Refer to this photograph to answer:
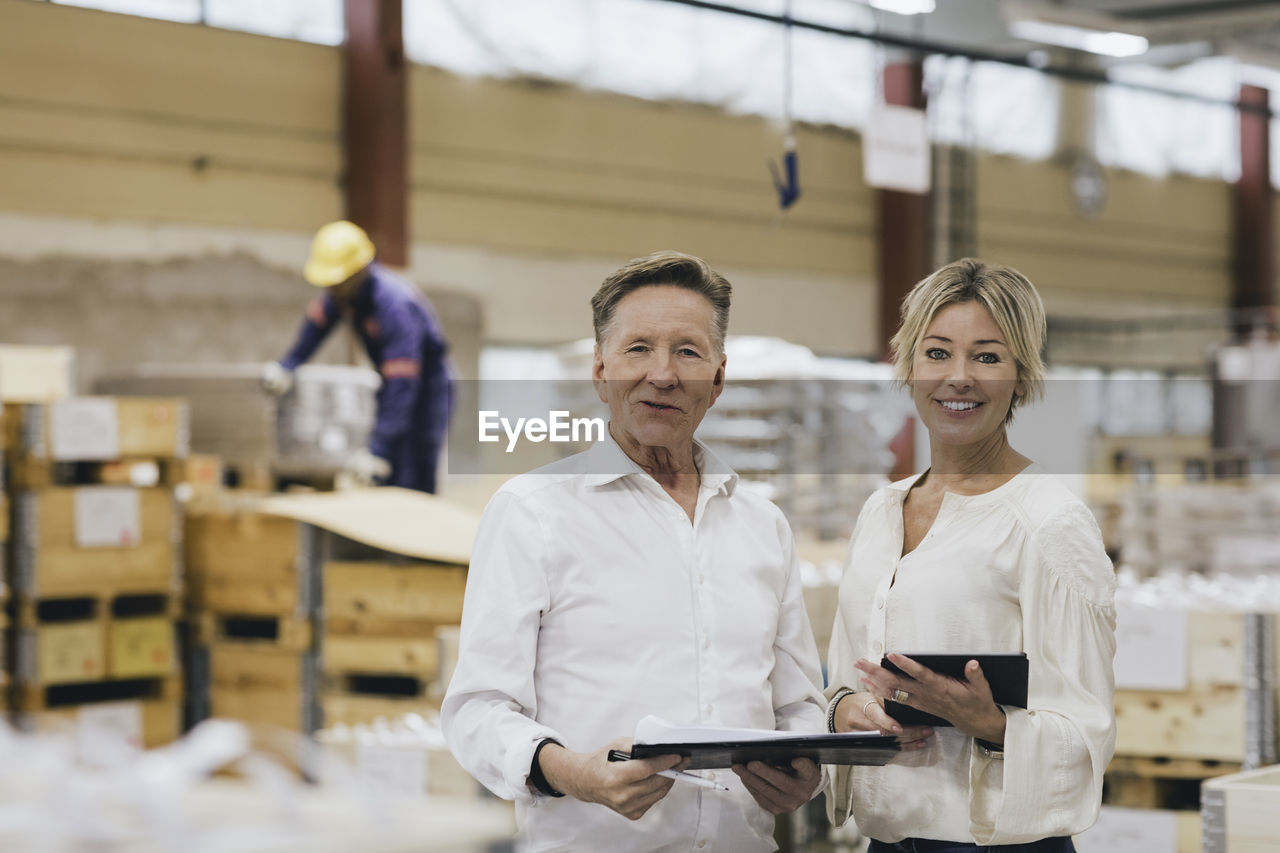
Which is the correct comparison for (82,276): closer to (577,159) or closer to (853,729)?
(577,159)

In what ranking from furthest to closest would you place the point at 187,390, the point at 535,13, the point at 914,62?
the point at 914,62 < the point at 535,13 < the point at 187,390

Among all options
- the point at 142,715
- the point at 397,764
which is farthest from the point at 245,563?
the point at 397,764

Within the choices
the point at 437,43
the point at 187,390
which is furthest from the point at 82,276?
the point at 437,43

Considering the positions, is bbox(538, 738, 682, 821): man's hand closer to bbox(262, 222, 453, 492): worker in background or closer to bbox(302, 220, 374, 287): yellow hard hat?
bbox(262, 222, 453, 492): worker in background

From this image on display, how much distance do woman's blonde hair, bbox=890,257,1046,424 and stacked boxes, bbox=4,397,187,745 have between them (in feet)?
18.9

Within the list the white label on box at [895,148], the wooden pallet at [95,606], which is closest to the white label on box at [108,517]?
the wooden pallet at [95,606]

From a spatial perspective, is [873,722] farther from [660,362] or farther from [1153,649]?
[1153,649]

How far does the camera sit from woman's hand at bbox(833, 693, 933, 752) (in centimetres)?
211

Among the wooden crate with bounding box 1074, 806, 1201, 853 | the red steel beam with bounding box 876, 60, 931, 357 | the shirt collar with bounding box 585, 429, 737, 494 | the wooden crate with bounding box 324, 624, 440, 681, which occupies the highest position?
the red steel beam with bounding box 876, 60, 931, 357

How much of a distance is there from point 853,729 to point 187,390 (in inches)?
294

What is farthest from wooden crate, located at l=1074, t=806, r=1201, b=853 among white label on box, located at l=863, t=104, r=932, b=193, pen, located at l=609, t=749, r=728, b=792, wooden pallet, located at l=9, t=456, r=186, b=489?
wooden pallet, located at l=9, t=456, r=186, b=489

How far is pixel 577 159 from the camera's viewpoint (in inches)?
492

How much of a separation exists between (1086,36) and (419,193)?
5742 millimetres

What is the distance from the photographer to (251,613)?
6551 millimetres
